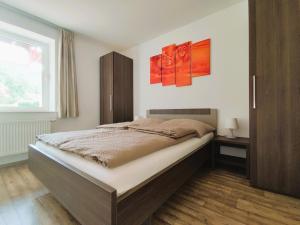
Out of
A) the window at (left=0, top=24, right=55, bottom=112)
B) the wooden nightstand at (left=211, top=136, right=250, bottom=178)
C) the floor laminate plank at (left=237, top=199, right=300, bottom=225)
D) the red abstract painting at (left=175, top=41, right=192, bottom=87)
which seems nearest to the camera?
the floor laminate plank at (left=237, top=199, right=300, bottom=225)

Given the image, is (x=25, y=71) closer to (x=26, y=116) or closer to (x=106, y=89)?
(x=26, y=116)

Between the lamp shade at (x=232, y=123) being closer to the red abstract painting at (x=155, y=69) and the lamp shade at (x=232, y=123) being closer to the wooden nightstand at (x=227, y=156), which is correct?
the wooden nightstand at (x=227, y=156)

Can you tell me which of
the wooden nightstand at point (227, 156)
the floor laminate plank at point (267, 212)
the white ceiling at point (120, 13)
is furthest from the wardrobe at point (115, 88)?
the floor laminate plank at point (267, 212)

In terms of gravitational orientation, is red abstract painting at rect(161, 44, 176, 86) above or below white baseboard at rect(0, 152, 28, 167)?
above

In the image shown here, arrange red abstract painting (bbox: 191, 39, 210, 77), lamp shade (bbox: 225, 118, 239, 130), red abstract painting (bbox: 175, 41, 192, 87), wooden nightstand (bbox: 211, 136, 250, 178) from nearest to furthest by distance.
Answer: wooden nightstand (bbox: 211, 136, 250, 178) → lamp shade (bbox: 225, 118, 239, 130) → red abstract painting (bbox: 191, 39, 210, 77) → red abstract painting (bbox: 175, 41, 192, 87)

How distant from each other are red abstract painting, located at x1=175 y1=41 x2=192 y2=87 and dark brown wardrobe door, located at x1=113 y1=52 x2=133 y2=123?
4.26 feet

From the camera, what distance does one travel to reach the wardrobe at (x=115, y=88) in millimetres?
3410

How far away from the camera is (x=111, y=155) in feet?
3.35

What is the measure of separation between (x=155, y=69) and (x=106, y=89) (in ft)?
4.03

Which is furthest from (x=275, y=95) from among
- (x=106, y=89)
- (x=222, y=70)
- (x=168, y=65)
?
(x=106, y=89)

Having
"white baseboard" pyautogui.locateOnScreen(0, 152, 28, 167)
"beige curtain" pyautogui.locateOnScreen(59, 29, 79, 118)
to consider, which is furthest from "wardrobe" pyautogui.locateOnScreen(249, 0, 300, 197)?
"white baseboard" pyautogui.locateOnScreen(0, 152, 28, 167)

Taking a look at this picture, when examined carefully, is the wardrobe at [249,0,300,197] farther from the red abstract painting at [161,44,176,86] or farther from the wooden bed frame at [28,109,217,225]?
the red abstract painting at [161,44,176,86]

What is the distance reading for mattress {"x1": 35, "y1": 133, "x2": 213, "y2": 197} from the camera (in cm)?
88

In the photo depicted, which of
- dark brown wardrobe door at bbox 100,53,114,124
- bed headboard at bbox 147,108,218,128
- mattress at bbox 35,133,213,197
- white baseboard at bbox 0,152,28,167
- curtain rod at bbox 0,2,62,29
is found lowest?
white baseboard at bbox 0,152,28,167
